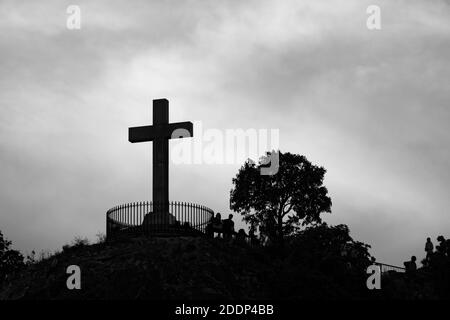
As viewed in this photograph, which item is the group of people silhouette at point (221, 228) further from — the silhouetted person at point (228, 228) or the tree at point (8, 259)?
the tree at point (8, 259)

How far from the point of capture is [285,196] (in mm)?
49375

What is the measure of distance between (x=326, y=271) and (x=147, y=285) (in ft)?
23.8

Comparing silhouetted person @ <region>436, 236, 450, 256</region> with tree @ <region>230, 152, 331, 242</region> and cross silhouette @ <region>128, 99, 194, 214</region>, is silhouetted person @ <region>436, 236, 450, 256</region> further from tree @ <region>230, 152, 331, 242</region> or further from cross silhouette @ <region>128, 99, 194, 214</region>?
tree @ <region>230, 152, 331, 242</region>

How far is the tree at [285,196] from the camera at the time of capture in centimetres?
4900

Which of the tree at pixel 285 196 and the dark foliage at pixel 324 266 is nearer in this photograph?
the dark foliage at pixel 324 266

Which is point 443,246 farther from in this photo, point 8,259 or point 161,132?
point 8,259

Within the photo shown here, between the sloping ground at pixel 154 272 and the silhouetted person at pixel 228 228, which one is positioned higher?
the silhouetted person at pixel 228 228

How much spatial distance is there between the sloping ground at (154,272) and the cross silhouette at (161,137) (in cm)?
249

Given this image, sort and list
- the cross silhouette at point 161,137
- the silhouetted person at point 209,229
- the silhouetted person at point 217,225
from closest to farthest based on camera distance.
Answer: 1. the silhouetted person at point 209,229
2. the silhouetted person at point 217,225
3. the cross silhouette at point 161,137

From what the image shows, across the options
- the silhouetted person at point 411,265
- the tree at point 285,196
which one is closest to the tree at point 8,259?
the tree at point 285,196

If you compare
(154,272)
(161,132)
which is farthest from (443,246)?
(161,132)

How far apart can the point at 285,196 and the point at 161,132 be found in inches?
859
